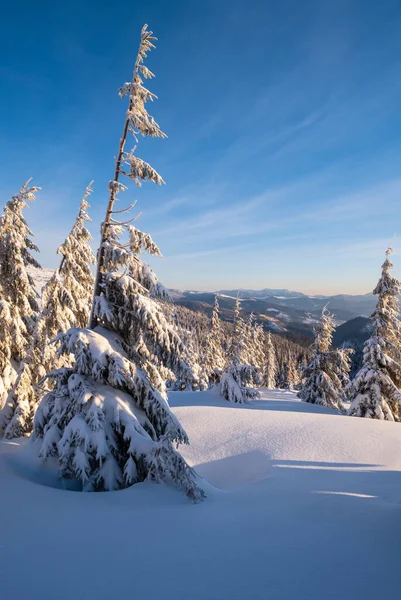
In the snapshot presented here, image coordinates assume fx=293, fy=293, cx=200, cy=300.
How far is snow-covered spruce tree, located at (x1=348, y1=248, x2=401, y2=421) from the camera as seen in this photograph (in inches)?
739

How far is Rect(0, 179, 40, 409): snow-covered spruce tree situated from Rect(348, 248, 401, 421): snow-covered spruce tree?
1966cm

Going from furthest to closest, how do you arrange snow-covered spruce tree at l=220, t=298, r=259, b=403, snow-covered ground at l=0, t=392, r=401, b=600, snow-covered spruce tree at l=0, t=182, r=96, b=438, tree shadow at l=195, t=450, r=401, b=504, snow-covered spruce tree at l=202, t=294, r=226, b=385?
snow-covered spruce tree at l=202, t=294, r=226, b=385 → snow-covered spruce tree at l=220, t=298, r=259, b=403 → snow-covered spruce tree at l=0, t=182, r=96, b=438 → tree shadow at l=195, t=450, r=401, b=504 → snow-covered ground at l=0, t=392, r=401, b=600

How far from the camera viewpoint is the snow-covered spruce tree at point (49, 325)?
1071 centimetres

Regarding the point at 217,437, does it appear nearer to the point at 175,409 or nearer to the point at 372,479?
the point at 175,409

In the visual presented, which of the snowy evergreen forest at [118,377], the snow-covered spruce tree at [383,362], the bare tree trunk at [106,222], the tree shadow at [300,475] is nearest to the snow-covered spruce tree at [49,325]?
the snowy evergreen forest at [118,377]

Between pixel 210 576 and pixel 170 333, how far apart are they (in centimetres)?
441

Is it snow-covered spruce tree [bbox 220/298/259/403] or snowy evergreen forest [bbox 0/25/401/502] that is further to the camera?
snow-covered spruce tree [bbox 220/298/259/403]

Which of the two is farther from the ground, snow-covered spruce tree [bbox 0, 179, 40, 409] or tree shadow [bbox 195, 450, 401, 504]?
snow-covered spruce tree [bbox 0, 179, 40, 409]

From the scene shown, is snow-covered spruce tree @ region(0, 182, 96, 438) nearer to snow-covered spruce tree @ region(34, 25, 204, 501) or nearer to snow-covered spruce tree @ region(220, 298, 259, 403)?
snow-covered spruce tree @ region(34, 25, 204, 501)

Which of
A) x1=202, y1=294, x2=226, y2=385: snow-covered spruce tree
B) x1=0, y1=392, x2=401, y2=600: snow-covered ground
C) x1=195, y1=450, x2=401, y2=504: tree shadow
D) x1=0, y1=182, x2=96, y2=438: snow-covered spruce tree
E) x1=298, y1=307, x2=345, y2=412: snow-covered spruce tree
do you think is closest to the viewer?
x1=0, y1=392, x2=401, y2=600: snow-covered ground

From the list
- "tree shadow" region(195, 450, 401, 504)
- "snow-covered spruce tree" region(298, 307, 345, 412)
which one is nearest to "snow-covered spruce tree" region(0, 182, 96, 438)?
"tree shadow" region(195, 450, 401, 504)

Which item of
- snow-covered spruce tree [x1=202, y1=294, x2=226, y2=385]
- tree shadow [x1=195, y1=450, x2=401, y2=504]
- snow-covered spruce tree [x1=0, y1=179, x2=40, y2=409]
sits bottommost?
tree shadow [x1=195, y1=450, x2=401, y2=504]

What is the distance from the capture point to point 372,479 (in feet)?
32.2

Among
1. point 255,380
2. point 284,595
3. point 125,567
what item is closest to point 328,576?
point 284,595
